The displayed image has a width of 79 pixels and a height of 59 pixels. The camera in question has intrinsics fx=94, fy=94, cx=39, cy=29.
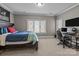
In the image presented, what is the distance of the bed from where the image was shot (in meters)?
1.64

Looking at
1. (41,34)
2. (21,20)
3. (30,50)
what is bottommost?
(30,50)

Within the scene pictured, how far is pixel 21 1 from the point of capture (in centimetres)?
133

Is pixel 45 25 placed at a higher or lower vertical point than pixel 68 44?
higher

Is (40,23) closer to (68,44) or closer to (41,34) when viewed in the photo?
(41,34)

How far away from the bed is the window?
95 millimetres

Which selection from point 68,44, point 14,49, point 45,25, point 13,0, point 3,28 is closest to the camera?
point 13,0

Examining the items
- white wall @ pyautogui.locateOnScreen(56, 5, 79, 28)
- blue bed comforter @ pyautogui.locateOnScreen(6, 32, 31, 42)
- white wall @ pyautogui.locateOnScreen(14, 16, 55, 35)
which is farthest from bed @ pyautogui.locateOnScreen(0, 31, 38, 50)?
white wall @ pyautogui.locateOnScreen(56, 5, 79, 28)

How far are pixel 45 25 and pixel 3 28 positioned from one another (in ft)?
2.62

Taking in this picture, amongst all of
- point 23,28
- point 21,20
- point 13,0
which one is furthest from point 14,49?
point 13,0

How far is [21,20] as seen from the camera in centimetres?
186

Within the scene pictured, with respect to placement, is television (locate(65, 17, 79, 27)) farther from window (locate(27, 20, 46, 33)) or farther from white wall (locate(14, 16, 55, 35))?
window (locate(27, 20, 46, 33))

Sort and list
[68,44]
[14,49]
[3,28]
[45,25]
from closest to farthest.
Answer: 1. [3,28]
2. [14,49]
3. [45,25]
4. [68,44]

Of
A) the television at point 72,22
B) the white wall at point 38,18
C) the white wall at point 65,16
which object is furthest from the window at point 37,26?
the television at point 72,22

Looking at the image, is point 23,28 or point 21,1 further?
point 23,28
